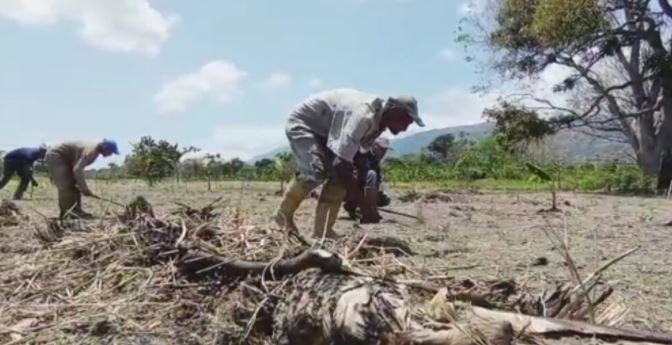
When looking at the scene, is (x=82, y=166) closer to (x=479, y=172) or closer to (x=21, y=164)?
(x=21, y=164)

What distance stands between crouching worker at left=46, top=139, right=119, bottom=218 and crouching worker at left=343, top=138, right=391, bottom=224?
286 cm

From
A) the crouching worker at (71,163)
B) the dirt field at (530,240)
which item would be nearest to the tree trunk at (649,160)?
the dirt field at (530,240)

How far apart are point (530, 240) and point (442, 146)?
35421 millimetres

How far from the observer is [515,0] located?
67.8ft

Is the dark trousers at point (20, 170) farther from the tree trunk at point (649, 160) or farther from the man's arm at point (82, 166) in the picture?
the tree trunk at point (649, 160)

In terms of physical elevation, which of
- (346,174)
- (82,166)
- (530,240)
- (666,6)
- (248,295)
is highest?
(666,6)

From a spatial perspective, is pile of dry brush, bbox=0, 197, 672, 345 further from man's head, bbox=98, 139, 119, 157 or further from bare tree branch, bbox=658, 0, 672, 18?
bare tree branch, bbox=658, 0, 672, 18

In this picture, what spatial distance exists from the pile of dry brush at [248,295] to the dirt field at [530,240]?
0.29m

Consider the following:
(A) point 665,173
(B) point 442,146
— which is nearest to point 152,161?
(A) point 665,173

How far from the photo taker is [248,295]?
3199mm

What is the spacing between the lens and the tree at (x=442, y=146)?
40062 mm

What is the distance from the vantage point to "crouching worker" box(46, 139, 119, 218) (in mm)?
9297

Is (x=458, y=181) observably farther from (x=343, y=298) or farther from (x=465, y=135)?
(x=343, y=298)

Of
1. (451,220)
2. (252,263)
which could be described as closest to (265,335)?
(252,263)
